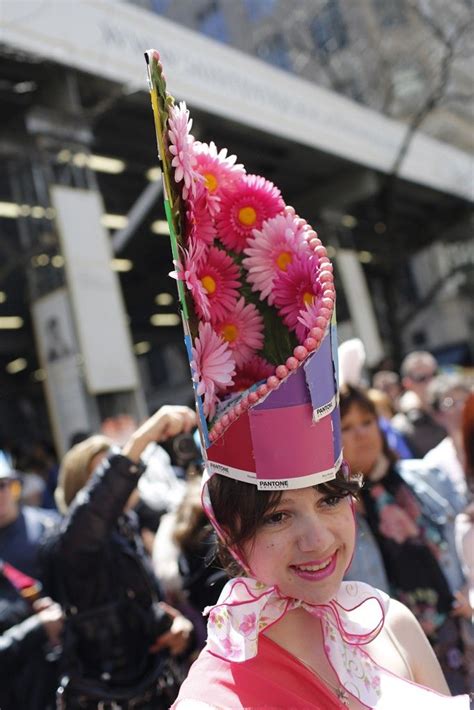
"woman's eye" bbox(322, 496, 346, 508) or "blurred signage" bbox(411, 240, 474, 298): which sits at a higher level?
"blurred signage" bbox(411, 240, 474, 298)

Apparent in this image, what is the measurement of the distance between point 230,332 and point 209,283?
9 centimetres

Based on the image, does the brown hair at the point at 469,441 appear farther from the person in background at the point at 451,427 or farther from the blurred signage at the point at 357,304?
the blurred signage at the point at 357,304

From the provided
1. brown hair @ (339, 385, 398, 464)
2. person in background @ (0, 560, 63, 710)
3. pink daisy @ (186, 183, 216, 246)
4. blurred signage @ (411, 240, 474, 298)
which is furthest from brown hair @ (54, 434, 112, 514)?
blurred signage @ (411, 240, 474, 298)

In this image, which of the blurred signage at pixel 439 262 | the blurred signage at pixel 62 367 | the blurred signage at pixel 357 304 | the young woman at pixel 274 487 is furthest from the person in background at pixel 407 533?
the blurred signage at pixel 439 262

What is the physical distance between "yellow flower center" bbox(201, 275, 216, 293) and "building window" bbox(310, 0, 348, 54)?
18302 millimetres

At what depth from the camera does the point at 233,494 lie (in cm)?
116

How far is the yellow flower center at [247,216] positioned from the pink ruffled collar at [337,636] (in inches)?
24.0

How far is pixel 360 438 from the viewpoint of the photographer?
248cm

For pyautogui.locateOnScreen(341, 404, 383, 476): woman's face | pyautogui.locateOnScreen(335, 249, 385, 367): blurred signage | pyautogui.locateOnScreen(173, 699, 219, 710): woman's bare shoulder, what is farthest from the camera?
pyautogui.locateOnScreen(335, 249, 385, 367): blurred signage

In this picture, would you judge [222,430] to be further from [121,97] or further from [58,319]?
[121,97]

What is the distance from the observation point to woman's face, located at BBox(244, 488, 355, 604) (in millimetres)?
1121

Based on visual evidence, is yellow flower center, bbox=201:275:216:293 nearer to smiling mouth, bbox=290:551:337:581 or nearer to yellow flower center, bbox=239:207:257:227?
yellow flower center, bbox=239:207:257:227

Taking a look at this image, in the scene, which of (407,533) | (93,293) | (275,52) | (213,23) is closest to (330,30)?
(275,52)

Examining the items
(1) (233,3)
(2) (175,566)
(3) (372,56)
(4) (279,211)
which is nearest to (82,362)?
(2) (175,566)
